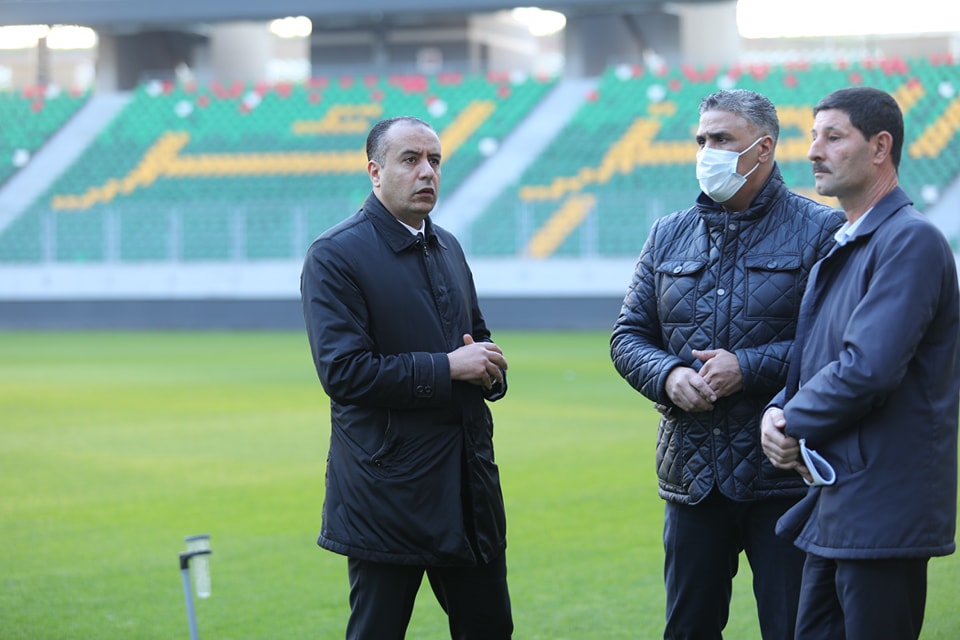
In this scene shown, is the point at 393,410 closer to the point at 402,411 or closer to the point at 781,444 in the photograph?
the point at 402,411

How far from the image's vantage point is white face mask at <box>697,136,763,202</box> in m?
4.22

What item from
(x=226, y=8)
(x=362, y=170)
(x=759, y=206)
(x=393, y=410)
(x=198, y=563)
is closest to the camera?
(x=393, y=410)

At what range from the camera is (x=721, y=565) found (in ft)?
14.0

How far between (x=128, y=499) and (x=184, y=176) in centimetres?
2672

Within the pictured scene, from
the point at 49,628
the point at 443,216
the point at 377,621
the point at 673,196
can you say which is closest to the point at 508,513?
the point at 49,628

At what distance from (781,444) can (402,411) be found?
118 cm

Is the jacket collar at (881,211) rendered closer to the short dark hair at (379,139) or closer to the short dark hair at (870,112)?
the short dark hair at (870,112)

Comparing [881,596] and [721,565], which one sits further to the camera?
[721,565]

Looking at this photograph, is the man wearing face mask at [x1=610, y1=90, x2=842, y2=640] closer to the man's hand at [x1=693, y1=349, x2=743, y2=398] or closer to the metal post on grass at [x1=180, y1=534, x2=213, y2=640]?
the man's hand at [x1=693, y1=349, x2=743, y2=398]

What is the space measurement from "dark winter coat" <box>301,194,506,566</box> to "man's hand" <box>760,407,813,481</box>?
3.20 feet

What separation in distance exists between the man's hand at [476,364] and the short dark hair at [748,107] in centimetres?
107

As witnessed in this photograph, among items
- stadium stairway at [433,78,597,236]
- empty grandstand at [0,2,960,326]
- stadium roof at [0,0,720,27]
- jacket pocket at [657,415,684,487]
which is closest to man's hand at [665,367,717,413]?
jacket pocket at [657,415,684,487]

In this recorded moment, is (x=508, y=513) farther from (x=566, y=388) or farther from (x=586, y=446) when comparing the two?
(x=566, y=388)

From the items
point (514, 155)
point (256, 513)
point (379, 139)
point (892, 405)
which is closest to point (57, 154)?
point (514, 155)
